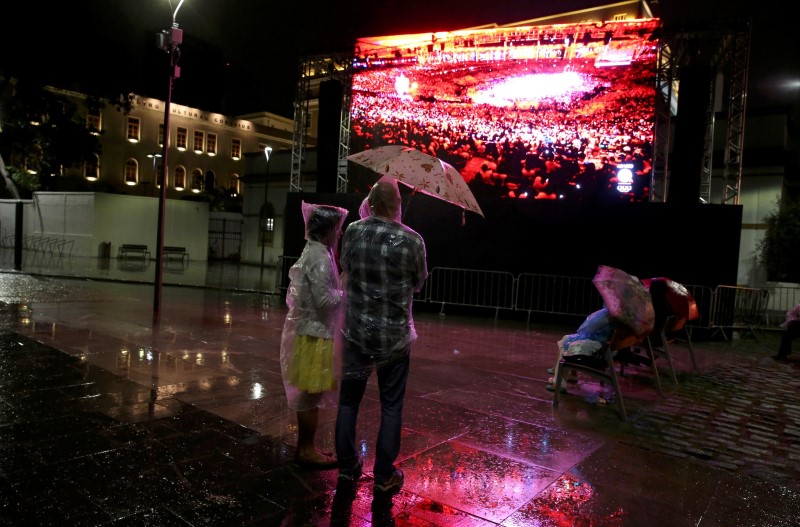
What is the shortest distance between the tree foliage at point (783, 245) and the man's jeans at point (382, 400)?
17.9 metres

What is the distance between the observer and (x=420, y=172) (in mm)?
3885

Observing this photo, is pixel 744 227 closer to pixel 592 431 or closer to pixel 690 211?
pixel 690 211

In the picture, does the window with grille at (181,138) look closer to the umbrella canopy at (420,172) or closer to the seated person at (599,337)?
the seated person at (599,337)

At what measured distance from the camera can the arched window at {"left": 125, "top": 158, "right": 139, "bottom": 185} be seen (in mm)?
46062

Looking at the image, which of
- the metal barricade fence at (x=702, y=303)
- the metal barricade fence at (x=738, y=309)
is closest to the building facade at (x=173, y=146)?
the metal barricade fence at (x=738, y=309)

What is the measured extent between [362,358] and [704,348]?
8.70 m

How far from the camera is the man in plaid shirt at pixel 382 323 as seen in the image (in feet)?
11.1

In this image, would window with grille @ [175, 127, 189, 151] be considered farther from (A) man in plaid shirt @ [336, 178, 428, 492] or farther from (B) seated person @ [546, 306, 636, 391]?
(A) man in plaid shirt @ [336, 178, 428, 492]

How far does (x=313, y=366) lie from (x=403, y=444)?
1163 mm

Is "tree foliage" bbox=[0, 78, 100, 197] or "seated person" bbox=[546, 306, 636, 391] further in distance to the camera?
"tree foliage" bbox=[0, 78, 100, 197]

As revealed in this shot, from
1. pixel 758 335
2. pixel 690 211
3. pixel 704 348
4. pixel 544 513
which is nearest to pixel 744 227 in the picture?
pixel 758 335

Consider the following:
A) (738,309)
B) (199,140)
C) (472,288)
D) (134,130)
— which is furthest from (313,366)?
(199,140)

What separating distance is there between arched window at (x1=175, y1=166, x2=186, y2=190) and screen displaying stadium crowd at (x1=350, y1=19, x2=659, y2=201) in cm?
3753

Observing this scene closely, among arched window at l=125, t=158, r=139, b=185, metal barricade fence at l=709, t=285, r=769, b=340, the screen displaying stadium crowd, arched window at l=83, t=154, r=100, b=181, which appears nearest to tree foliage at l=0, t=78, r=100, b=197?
arched window at l=83, t=154, r=100, b=181
